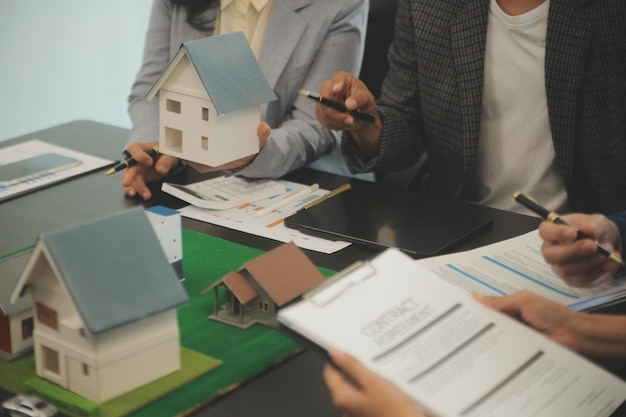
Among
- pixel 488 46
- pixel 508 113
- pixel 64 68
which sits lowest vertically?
pixel 64 68

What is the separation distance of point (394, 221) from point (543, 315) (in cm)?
47

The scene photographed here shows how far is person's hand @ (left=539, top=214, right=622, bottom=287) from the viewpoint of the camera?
123cm

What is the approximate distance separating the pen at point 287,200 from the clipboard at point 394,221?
0.20 ft

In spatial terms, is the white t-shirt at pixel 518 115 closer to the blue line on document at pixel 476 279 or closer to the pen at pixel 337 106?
the pen at pixel 337 106

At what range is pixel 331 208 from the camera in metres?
1.58

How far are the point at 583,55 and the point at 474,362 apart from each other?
92 centimetres

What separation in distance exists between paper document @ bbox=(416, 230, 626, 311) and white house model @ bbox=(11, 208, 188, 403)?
0.48 metres

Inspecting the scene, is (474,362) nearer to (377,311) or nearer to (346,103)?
(377,311)

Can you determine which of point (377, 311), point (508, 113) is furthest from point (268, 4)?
point (377, 311)

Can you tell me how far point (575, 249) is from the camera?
1229 millimetres

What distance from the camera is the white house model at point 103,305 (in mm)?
937

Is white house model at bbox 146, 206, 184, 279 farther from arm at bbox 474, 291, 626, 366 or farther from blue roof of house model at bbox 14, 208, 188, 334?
arm at bbox 474, 291, 626, 366

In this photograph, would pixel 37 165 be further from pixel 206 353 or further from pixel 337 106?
pixel 206 353

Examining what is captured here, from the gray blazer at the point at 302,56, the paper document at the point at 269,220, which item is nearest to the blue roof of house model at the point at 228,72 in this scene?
the paper document at the point at 269,220
